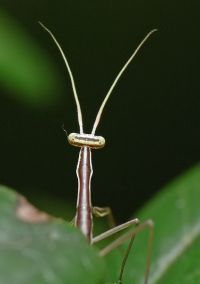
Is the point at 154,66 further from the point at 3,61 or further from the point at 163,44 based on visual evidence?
the point at 3,61

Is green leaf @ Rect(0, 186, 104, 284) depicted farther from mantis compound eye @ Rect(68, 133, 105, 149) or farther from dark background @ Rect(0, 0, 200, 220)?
dark background @ Rect(0, 0, 200, 220)

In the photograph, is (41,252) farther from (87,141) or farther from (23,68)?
(23,68)

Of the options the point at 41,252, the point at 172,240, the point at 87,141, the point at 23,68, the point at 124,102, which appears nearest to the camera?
the point at 41,252

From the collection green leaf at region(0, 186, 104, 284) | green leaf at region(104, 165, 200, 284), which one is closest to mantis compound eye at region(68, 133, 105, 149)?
green leaf at region(104, 165, 200, 284)

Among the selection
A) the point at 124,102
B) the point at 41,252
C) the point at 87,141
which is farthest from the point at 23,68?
the point at 124,102

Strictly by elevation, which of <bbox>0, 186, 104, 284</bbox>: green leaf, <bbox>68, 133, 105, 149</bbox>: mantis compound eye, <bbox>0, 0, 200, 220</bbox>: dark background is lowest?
<bbox>0, 0, 200, 220</bbox>: dark background

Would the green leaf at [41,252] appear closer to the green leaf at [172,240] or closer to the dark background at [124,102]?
the green leaf at [172,240]

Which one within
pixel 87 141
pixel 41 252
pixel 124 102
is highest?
pixel 41 252
